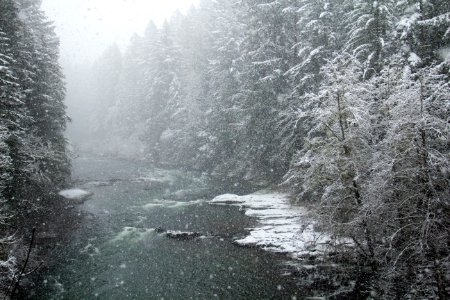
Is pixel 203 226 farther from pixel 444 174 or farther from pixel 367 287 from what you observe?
pixel 444 174

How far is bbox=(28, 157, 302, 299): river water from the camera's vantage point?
43.1 ft

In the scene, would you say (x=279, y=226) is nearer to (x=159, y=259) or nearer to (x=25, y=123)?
(x=159, y=259)

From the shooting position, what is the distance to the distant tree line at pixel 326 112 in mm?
9594

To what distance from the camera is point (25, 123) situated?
23.1m

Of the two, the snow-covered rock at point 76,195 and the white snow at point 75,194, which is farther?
the white snow at point 75,194

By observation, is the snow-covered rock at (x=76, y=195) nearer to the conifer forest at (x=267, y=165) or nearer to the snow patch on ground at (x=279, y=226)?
the conifer forest at (x=267, y=165)

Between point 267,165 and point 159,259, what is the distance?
17.8 metres

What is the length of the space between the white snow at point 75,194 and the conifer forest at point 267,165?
23 centimetres

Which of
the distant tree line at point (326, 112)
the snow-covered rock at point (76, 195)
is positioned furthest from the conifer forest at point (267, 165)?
the snow-covered rock at point (76, 195)

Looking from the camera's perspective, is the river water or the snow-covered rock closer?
the river water

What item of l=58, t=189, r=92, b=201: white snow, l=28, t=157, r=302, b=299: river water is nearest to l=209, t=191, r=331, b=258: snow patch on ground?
l=28, t=157, r=302, b=299: river water

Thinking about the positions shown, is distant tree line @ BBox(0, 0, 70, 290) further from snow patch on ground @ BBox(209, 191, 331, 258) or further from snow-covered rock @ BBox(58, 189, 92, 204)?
snow patch on ground @ BBox(209, 191, 331, 258)

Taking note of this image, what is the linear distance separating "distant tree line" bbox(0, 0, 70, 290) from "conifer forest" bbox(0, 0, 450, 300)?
5.9 inches

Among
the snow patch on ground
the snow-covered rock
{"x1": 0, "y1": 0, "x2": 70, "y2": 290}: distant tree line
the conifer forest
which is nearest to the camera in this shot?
the conifer forest
